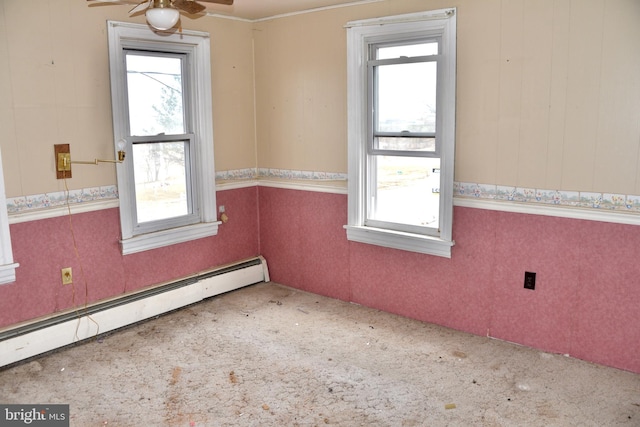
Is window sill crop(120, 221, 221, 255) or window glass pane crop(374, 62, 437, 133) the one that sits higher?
window glass pane crop(374, 62, 437, 133)

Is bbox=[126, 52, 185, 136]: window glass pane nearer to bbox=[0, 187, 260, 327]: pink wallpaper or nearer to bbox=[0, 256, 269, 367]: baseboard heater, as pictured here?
bbox=[0, 187, 260, 327]: pink wallpaper

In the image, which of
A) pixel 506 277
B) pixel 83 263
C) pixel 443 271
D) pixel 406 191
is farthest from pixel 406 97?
pixel 83 263

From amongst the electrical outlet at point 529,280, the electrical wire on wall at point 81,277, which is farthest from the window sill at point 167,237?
the electrical outlet at point 529,280

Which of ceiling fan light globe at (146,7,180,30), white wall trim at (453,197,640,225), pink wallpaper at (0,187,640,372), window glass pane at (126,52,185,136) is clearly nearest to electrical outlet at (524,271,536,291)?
pink wallpaper at (0,187,640,372)

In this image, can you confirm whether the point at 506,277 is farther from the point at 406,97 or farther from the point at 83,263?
the point at 83,263

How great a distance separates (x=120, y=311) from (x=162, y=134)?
1396 millimetres

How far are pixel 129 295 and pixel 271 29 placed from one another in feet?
8.29

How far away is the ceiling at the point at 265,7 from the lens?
4.18 metres

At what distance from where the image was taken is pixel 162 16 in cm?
258

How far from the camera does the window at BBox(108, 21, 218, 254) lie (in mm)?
3986

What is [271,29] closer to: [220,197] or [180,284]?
[220,197]

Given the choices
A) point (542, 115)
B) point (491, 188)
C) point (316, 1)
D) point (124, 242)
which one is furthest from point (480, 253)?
point (124, 242)

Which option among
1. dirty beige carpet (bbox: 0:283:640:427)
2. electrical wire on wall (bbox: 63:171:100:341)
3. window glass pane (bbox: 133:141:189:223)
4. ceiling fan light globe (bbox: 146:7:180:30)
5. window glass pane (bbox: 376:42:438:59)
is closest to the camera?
ceiling fan light globe (bbox: 146:7:180:30)

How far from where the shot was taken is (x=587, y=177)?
129 inches
